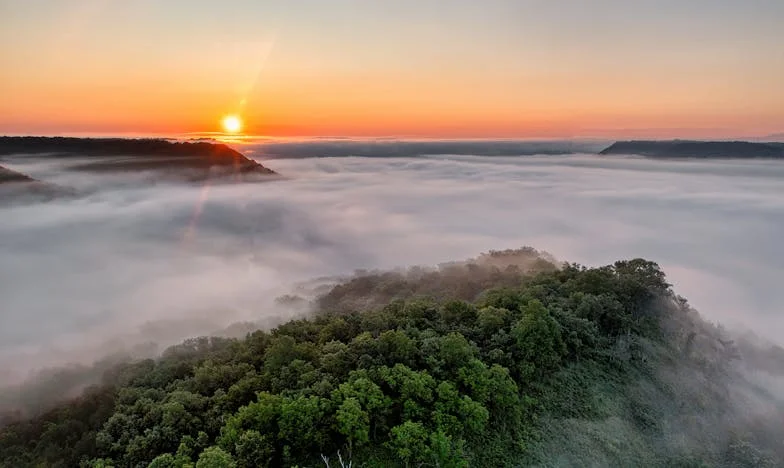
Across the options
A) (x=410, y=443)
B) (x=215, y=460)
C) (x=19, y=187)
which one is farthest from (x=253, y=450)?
(x=19, y=187)

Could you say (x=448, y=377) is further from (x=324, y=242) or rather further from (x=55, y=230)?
(x=55, y=230)

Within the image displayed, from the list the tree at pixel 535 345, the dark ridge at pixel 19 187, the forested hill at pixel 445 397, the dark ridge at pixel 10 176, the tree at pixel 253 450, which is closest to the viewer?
the tree at pixel 253 450

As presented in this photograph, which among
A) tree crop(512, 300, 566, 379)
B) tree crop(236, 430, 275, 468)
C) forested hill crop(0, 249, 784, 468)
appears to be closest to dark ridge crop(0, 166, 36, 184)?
forested hill crop(0, 249, 784, 468)

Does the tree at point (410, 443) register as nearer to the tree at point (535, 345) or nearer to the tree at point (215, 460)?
the tree at point (215, 460)

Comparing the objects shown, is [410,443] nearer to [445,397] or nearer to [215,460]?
[445,397]

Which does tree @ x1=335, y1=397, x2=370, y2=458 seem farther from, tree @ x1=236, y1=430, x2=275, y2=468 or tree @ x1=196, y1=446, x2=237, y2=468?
tree @ x1=196, y1=446, x2=237, y2=468

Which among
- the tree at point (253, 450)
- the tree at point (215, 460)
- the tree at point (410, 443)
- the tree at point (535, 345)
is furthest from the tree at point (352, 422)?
the tree at point (535, 345)

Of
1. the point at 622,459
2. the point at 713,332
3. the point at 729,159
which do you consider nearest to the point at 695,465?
the point at 622,459
